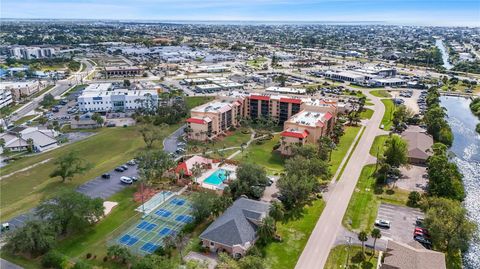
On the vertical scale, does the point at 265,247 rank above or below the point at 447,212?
below

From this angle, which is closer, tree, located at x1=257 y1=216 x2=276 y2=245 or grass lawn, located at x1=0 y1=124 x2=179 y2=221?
tree, located at x1=257 y1=216 x2=276 y2=245

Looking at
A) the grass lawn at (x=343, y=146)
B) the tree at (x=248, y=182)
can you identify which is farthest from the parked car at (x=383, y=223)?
the grass lawn at (x=343, y=146)

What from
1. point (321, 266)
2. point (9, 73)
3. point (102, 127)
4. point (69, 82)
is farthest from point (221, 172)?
point (9, 73)

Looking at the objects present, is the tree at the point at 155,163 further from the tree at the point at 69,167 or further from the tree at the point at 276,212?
the tree at the point at 276,212

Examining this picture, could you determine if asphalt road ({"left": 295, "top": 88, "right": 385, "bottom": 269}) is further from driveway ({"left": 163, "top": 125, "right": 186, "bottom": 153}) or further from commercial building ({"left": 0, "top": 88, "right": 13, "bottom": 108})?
commercial building ({"left": 0, "top": 88, "right": 13, "bottom": 108})

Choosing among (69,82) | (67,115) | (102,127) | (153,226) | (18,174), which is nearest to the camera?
(153,226)

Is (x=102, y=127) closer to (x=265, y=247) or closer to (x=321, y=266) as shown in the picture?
(x=265, y=247)

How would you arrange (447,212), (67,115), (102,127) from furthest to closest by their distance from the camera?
(67,115), (102,127), (447,212)

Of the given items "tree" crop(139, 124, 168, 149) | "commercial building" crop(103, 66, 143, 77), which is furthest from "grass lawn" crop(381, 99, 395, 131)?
"commercial building" crop(103, 66, 143, 77)
